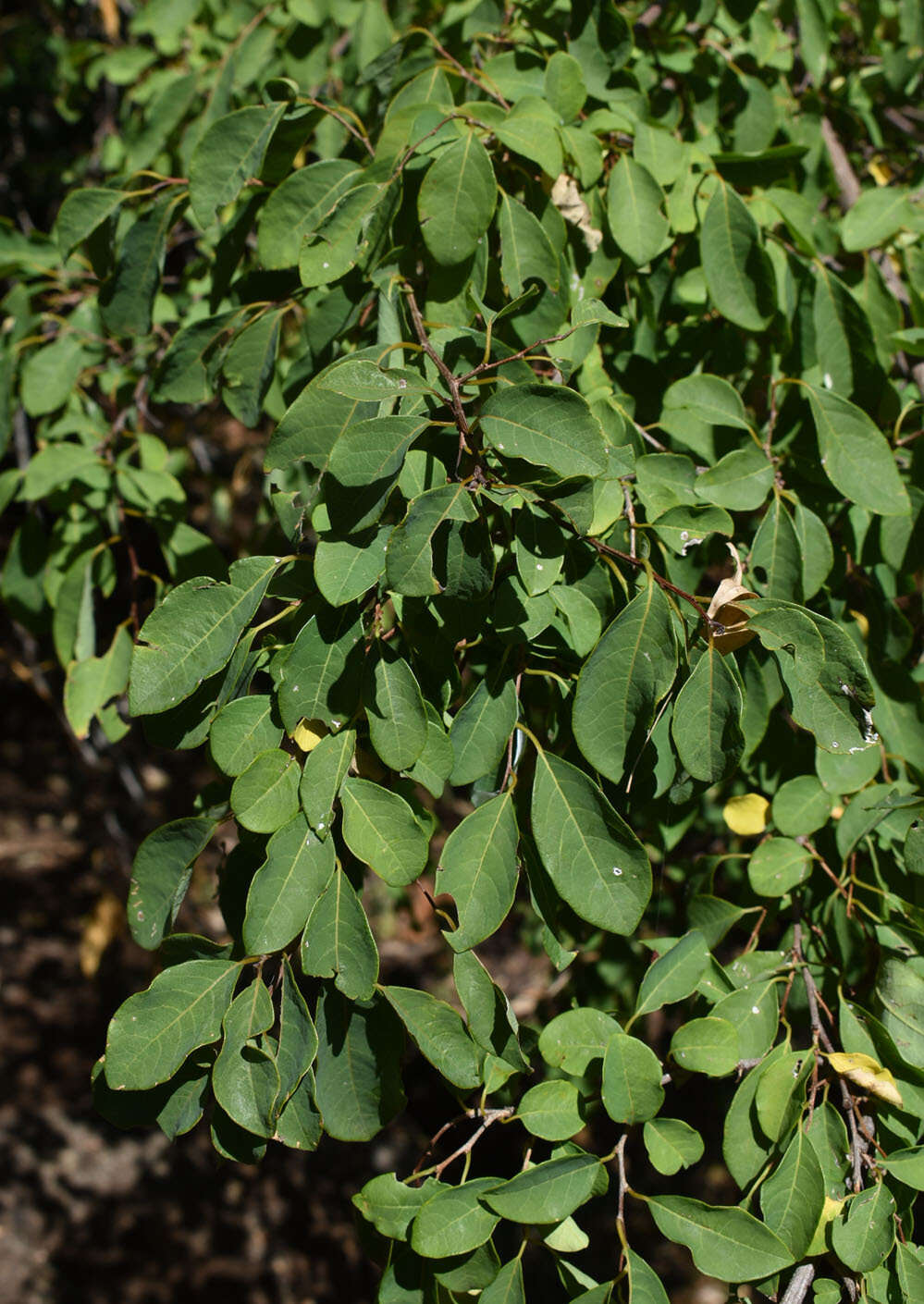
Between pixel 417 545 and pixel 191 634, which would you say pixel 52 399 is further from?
pixel 417 545

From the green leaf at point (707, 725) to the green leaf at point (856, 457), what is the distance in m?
0.42

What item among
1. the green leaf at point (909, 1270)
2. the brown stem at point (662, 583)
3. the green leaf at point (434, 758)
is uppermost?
the brown stem at point (662, 583)

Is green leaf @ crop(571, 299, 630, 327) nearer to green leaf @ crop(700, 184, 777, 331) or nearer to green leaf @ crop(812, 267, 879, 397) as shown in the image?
green leaf @ crop(700, 184, 777, 331)

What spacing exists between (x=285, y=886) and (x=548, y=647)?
0.38m

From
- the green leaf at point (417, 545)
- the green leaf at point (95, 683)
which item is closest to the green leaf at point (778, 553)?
the green leaf at point (417, 545)

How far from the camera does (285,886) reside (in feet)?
2.91

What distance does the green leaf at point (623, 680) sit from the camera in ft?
2.92

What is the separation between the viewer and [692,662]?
36.0 inches

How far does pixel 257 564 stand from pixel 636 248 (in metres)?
0.62

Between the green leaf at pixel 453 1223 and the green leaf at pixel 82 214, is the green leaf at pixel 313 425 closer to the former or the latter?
the green leaf at pixel 82 214

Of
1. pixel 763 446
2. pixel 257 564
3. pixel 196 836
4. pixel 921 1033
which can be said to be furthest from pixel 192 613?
pixel 921 1033

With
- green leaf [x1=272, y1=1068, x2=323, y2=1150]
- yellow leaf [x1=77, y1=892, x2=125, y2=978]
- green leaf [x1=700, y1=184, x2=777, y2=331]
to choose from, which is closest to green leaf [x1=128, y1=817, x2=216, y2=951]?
green leaf [x1=272, y1=1068, x2=323, y2=1150]

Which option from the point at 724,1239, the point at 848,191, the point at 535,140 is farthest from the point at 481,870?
the point at 848,191

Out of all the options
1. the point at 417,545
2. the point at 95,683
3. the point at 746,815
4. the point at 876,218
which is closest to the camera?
the point at 417,545
